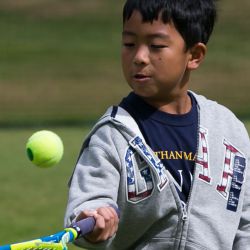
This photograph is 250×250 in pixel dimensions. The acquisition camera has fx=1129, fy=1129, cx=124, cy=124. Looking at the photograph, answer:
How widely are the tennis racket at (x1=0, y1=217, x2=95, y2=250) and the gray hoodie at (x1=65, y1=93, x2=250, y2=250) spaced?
0.30m

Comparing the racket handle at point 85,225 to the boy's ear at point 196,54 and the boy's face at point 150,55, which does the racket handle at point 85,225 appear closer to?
the boy's face at point 150,55

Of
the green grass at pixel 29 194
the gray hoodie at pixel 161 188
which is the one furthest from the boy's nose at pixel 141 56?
the green grass at pixel 29 194

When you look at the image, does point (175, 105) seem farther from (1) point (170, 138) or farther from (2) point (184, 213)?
(2) point (184, 213)

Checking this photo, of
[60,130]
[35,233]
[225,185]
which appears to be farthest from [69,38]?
[225,185]

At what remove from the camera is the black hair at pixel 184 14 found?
422 centimetres

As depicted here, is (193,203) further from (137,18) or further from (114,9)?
(114,9)

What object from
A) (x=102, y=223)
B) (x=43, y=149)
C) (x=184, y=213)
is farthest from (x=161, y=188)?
(x=43, y=149)

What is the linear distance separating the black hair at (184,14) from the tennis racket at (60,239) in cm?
96

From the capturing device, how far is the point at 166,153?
4273 mm

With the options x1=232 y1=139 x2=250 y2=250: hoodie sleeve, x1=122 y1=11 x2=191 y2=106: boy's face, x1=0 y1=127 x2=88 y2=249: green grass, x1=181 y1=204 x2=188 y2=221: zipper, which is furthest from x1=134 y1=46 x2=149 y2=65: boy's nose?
x1=0 y1=127 x2=88 y2=249: green grass

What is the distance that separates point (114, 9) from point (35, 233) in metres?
17.0

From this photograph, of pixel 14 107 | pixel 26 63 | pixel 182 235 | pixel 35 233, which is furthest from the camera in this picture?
pixel 26 63

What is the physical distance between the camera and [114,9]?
24156mm

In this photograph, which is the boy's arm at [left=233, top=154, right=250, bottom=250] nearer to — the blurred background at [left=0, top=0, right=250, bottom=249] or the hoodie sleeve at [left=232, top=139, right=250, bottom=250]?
the hoodie sleeve at [left=232, top=139, right=250, bottom=250]
